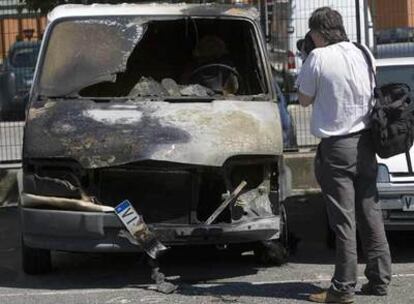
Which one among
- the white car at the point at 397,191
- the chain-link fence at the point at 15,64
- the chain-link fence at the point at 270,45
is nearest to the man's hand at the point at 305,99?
the white car at the point at 397,191

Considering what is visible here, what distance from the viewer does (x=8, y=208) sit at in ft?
32.9

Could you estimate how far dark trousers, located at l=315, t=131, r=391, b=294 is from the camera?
5.52 meters

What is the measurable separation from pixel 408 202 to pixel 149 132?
6.89 feet

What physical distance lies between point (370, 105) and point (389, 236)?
8.16ft

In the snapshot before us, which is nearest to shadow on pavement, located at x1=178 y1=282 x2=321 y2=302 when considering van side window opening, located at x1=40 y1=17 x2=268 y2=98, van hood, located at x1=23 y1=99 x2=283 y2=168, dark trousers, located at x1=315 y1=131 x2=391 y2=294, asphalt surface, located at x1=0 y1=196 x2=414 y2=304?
asphalt surface, located at x1=0 y1=196 x2=414 y2=304

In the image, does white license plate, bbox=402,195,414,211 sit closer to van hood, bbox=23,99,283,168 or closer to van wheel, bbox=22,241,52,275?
van hood, bbox=23,99,283,168

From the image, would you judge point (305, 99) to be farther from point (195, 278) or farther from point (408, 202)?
point (195, 278)

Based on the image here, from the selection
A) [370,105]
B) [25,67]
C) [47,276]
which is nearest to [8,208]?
[25,67]

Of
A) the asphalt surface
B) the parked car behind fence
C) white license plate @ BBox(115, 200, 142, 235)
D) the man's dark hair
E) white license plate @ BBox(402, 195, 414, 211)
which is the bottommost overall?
the asphalt surface

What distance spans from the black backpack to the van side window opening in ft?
5.47

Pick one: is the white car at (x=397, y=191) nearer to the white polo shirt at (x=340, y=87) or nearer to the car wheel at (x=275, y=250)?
the car wheel at (x=275, y=250)

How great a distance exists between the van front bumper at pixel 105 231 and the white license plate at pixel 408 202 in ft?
3.55

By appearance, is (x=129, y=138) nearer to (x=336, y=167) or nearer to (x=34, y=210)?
(x=34, y=210)

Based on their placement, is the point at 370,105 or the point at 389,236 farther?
the point at 389,236
